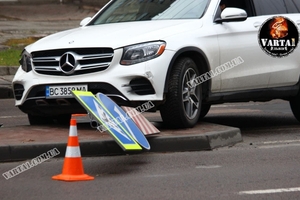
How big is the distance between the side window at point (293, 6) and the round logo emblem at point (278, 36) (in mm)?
302

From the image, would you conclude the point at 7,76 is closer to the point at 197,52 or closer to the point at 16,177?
the point at 197,52

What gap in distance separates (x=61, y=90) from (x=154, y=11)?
1777 millimetres

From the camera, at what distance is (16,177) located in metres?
7.79

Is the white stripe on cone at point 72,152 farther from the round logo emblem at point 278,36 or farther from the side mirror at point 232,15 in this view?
the round logo emblem at point 278,36

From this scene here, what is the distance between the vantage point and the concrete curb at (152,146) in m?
8.54

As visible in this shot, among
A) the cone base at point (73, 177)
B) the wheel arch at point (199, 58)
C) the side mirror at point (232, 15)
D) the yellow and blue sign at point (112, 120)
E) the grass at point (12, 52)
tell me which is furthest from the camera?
the grass at point (12, 52)

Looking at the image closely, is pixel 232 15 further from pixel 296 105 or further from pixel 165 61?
pixel 296 105

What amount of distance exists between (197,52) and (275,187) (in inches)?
117

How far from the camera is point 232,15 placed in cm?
1026

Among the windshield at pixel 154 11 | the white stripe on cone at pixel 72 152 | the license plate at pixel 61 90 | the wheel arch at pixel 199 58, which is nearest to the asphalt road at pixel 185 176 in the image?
the white stripe on cone at pixel 72 152

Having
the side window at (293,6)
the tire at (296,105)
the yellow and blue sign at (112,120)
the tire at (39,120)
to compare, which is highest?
the side window at (293,6)

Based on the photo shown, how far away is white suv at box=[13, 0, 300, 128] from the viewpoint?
9.31 meters

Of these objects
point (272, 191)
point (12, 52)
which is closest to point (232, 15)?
point (272, 191)

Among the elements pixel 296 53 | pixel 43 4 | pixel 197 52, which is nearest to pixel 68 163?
pixel 197 52
